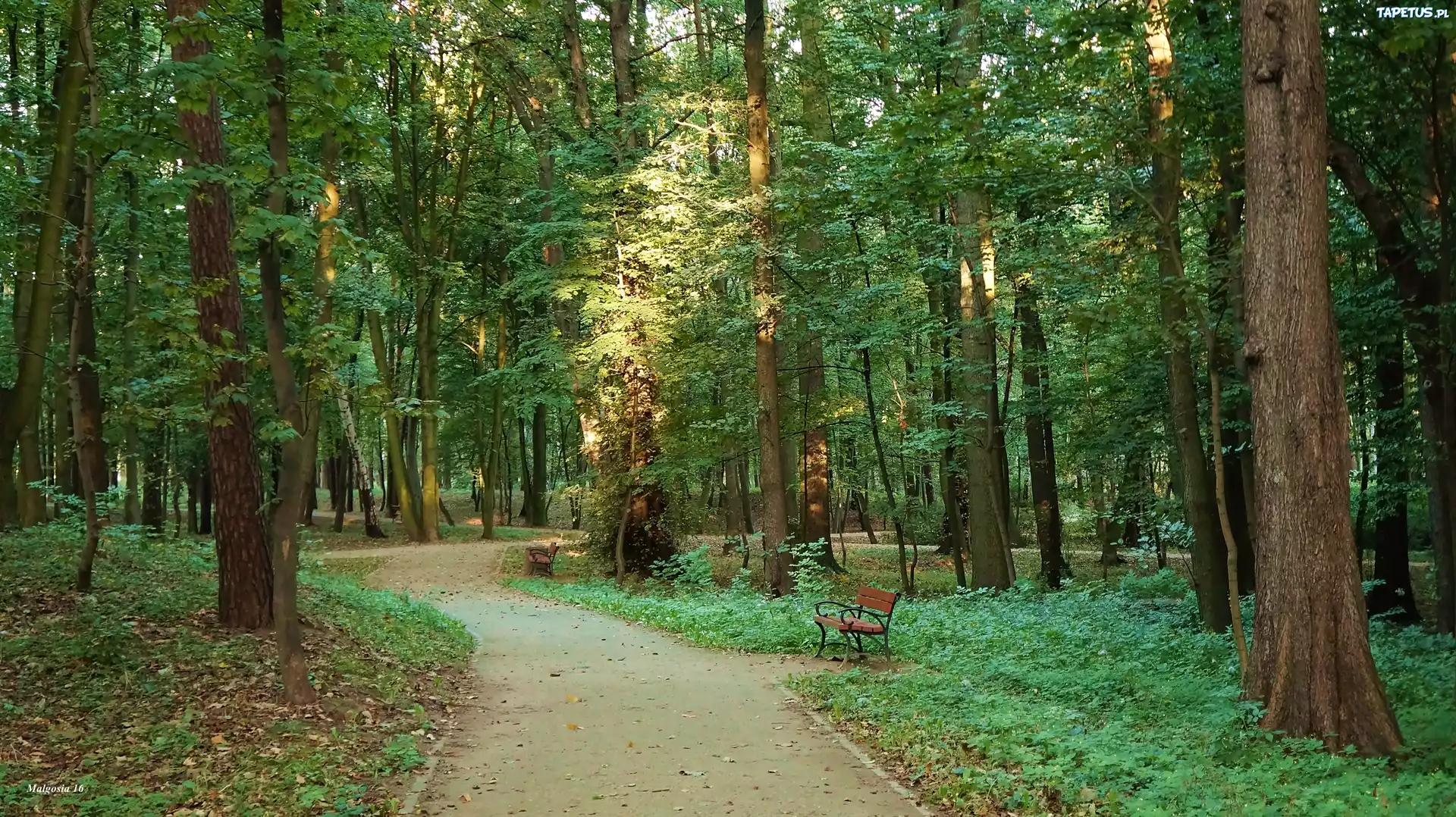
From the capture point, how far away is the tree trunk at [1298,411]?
251 inches

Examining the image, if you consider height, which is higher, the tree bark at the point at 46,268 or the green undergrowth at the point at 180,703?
the tree bark at the point at 46,268

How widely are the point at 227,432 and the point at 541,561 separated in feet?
42.2

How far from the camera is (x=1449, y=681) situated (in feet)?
26.3

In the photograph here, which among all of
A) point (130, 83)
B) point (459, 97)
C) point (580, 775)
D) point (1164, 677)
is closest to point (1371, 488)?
point (1164, 677)

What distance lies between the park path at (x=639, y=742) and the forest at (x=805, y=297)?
32.6 inches

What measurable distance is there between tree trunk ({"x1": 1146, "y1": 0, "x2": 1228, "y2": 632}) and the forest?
0.07m

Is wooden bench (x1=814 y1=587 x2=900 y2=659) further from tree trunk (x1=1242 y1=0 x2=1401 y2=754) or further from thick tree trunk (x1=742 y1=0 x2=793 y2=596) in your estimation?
tree trunk (x1=1242 y1=0 x2=1401 y2=754)

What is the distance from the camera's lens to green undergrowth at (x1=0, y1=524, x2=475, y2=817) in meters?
5.30

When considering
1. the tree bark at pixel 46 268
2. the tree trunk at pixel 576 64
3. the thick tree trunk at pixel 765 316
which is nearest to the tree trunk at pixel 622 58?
the tree trunk at pixel 576 64

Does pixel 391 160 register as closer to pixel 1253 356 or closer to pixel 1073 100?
pixel 1073 100

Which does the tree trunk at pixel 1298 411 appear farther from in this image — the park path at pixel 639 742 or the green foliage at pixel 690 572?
the green foliage at pixel 690 572

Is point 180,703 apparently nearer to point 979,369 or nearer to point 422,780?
point 422,780

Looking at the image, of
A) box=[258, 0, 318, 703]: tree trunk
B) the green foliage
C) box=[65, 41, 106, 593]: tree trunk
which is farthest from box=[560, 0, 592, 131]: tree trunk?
box=[258, 0, 318, 703]: tree trunk

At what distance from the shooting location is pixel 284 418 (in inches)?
273
